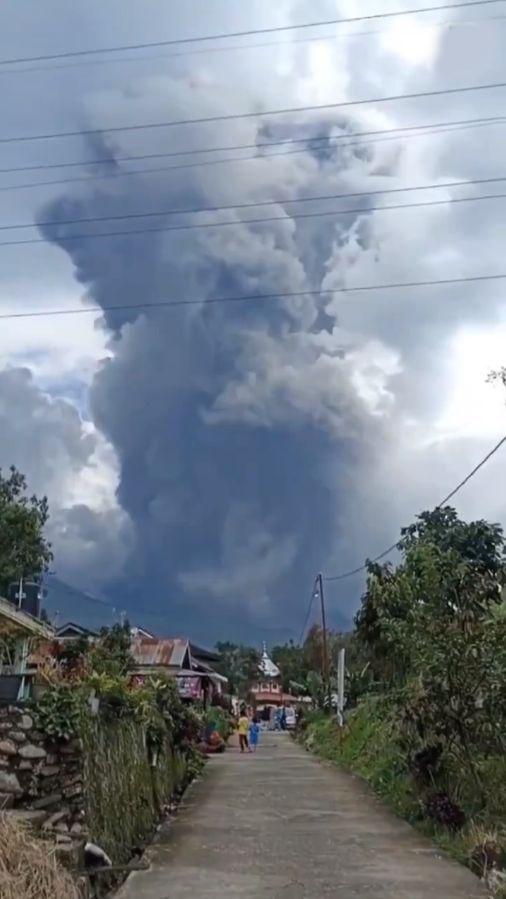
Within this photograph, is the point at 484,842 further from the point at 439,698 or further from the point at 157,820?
the point at 157,820

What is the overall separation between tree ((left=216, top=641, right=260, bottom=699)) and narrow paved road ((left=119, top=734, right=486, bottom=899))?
6781cm

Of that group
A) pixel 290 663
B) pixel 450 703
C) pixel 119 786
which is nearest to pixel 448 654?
pixel 450 703

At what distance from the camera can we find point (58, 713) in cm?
757

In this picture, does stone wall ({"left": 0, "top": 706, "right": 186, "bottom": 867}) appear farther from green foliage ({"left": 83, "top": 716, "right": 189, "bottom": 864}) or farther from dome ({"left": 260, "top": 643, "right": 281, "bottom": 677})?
dome ({"left": 260, "top": 643, "right": 281, "bottom": 677})

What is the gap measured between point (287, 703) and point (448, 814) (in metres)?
67.1

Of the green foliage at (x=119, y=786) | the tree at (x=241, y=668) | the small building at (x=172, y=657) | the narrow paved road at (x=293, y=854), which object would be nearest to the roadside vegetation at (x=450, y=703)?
the narrow paved road at (x=293, y=854)

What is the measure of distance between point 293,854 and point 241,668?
7765cm

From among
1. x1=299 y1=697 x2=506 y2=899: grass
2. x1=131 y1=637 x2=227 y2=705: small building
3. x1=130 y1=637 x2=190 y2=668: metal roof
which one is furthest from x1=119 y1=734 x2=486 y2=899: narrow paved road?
x1=130 y1=637 x2=190 y2=668: metal roof

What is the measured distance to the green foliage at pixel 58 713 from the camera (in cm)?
745

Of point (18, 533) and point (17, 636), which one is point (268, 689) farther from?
point (17, 636)

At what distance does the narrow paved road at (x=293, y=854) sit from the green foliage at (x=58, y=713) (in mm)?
1390

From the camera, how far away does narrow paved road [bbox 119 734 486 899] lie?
7551 mm

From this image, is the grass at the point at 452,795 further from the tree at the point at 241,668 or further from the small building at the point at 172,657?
the tree at the point at 241,668

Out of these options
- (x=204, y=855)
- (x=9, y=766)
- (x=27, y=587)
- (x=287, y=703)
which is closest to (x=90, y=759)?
(x=9, y=766)
